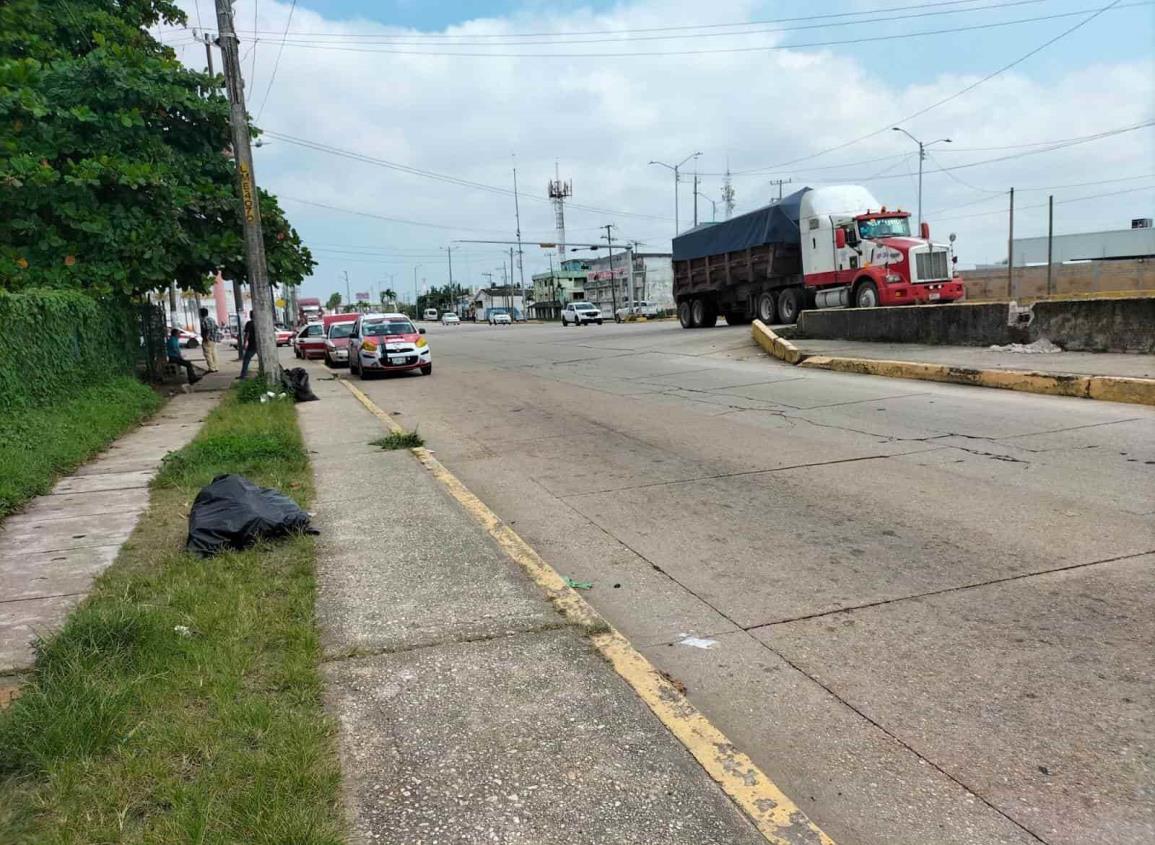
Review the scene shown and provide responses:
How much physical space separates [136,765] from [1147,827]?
3395 millimetres

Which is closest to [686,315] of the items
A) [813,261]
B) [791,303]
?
[791,303]

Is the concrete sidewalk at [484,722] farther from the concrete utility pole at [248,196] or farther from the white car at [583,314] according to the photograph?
the white car at [583,314]

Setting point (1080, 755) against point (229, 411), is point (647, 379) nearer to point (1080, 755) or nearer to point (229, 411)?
point (229, 411)

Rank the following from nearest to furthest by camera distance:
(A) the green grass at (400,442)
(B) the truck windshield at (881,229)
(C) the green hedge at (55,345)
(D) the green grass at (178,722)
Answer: (D) the green grass at (178,722) → (A) the green grass at (400,442) → (C) the green hedge at (55,345) → (B) the truck windshield at (881,229)

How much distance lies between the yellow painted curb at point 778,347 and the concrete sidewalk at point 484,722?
13226mm

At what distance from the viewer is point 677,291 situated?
3309cm

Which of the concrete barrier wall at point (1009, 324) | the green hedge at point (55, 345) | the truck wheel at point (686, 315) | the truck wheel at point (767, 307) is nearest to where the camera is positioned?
the green hedge at point (55, 345)

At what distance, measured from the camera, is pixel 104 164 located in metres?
15.1

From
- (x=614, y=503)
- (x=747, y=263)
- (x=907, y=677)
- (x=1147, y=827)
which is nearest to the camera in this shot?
(x=1147, y=827)

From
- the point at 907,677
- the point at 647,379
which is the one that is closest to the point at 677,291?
the point at 647,379

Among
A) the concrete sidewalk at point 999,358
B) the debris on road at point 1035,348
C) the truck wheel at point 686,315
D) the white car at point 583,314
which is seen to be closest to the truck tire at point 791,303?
the truck wheel at point 686,315

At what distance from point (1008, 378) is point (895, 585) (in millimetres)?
8812

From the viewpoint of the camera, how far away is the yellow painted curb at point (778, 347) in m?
17.5

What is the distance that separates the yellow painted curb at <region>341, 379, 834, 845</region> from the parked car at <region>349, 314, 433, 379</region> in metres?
15.9
